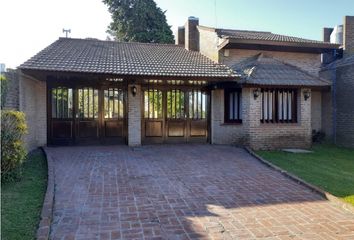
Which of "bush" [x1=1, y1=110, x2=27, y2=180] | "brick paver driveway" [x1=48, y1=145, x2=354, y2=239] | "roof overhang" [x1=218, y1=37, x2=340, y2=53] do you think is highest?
"roof overhang" [x1=218, y1=37, x2=340, y2=53]

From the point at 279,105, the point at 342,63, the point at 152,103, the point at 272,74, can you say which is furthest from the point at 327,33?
the point at 152,103

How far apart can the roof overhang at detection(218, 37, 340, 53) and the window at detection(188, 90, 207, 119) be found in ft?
7.37

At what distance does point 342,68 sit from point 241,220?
12243 mm

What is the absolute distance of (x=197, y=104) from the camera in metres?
13.8

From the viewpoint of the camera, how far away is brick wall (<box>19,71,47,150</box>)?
1051cm

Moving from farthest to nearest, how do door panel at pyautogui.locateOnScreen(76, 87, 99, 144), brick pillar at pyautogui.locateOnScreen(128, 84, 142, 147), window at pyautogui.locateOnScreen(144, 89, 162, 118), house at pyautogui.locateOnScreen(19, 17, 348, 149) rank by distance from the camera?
window at pyautogui.locateOnScreen(144, 89, 162, 118)
door panel at pyautogui.locateOnScreen(76, 87, 99, 144)
brick pillar at pyautogui.locateOnScreen(128, 84, 142, 147)
house at pyautogui.locateOnScreen(19, 17, 348, 149)

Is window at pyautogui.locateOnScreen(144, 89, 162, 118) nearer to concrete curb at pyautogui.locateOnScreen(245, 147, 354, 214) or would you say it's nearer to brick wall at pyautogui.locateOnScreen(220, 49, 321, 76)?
brick wall at pyautogui.locateOnScreen(220, 49, 321, 76)

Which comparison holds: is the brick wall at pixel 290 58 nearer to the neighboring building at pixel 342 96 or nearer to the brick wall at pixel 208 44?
the brick wall at pixel 208 44

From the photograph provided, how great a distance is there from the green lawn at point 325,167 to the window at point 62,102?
758 cm

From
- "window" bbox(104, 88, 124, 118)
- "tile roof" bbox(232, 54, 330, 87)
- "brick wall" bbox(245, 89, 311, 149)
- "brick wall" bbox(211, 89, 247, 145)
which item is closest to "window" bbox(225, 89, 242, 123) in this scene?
"brick wall" bbox(211, 89, 247, 145)

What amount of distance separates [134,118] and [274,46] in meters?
6.95

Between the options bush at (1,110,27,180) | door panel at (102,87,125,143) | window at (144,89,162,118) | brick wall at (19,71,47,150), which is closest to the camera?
bush at (1,110,27,180)

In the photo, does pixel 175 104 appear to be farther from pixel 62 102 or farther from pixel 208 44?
pixel 62 102

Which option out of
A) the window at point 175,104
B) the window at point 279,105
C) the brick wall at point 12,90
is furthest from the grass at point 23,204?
the window at point 279,105
